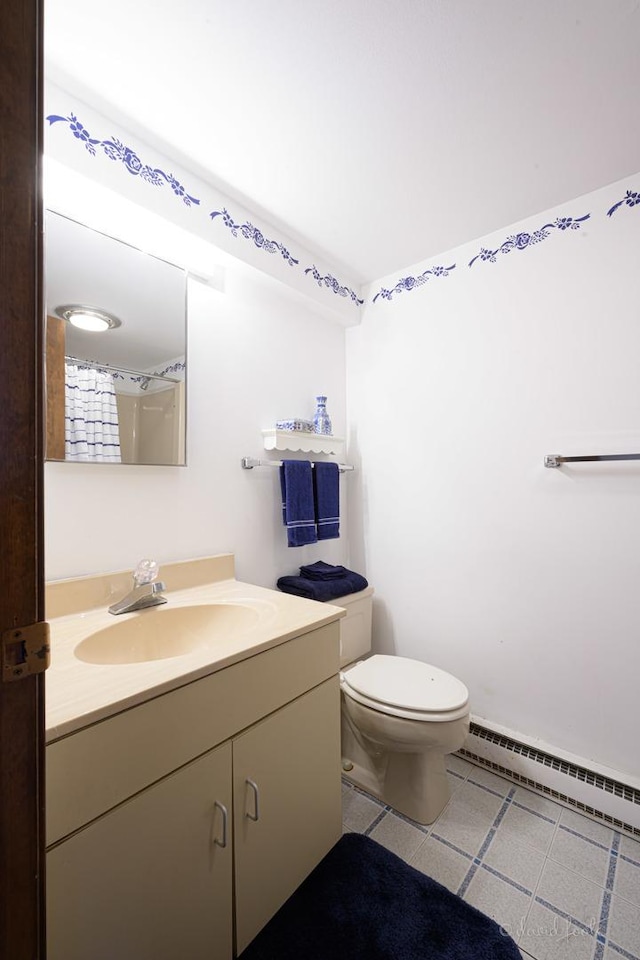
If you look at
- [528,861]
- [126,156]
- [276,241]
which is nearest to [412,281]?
[276,241]

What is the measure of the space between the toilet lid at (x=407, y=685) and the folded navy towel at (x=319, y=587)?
0.96 feet

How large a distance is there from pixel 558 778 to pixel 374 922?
812 millimetres

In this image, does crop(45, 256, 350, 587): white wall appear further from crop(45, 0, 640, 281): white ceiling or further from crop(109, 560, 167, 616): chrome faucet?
crop(45, 0, 640, 281): white ceiling

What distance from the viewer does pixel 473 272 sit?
168cm

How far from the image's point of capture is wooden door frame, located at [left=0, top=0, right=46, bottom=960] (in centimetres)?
41

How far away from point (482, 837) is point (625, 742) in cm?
57

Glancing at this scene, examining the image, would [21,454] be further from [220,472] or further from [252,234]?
[252,234]

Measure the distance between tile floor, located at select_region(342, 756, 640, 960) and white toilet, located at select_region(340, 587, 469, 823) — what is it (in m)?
0.06

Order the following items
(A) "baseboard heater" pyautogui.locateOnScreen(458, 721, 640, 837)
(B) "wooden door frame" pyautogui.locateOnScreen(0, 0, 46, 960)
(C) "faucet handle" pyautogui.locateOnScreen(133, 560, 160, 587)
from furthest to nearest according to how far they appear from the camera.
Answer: (A) "baseboard heater" pyautogui.locateOnScreen(458, 721, 640, 837)
(C) "faucet handle" pyautogui.locateOnScreen(133, 560, 160, 587)
(B) "wooden door frame" pyautogui.locateOnScreen(0, 0, 46, 960)

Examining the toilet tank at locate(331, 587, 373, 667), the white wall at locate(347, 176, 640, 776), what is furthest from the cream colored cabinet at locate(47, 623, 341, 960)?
the white wall at locate(347, 176, 640, 776)

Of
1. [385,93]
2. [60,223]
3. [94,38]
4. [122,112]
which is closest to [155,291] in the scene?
[60,223]

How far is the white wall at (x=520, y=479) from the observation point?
136 cm

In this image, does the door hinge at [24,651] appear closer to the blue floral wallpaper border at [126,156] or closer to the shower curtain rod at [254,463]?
the shower curtain rod at [254,463]

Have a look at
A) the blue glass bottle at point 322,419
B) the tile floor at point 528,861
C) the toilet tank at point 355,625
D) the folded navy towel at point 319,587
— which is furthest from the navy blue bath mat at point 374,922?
the blue glass bottle at point 322,419
